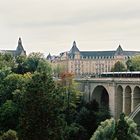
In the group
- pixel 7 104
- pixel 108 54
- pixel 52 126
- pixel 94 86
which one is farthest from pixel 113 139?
pixel 108 54

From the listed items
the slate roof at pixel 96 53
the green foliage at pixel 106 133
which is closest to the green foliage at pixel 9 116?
the green foliage at pixel 106 133

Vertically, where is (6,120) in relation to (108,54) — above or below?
below

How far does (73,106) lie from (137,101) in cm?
1076

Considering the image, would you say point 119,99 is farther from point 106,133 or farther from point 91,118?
point 106,133

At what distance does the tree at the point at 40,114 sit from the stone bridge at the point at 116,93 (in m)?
20.5

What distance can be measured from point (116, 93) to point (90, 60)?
336 feet

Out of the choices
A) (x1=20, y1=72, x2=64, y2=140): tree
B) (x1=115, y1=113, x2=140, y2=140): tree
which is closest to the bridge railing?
(x1=115, y1=113, x2=140, y2=140): tree

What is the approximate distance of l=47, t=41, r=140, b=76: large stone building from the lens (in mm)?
162500

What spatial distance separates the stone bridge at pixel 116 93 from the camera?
56656mm

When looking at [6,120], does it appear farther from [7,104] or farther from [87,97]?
[87,97]

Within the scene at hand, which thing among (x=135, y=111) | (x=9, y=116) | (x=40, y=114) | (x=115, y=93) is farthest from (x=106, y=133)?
(x=115, y=93)

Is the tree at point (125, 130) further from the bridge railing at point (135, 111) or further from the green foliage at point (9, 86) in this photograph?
the green foliage at point (9, 86)

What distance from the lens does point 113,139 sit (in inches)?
1786

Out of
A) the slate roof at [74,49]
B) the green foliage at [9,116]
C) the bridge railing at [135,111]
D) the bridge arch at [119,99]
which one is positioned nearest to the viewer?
the green foliage at [9,116]
